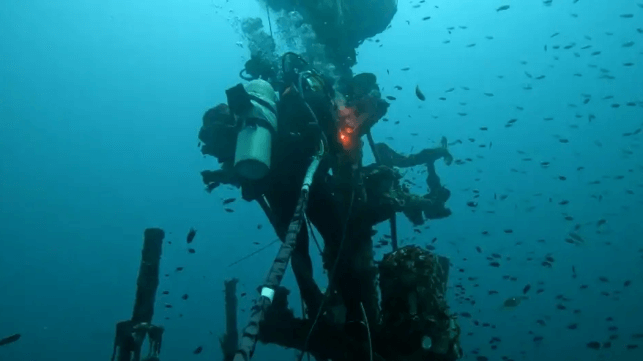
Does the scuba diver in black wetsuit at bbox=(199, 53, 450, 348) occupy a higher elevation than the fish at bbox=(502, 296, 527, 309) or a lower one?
higher

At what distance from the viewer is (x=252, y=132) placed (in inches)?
207

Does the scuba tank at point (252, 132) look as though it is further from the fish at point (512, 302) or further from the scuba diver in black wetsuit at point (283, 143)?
the fish at point (512, 302)

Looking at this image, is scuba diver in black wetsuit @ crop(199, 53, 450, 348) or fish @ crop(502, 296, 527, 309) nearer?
scuba diver in black wetsuit @ crop(199, 53, 450, 348)

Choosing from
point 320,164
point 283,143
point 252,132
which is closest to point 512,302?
point 320,164

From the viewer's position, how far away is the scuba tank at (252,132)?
5.12 meters

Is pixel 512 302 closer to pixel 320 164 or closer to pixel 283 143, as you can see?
pixel 320 164

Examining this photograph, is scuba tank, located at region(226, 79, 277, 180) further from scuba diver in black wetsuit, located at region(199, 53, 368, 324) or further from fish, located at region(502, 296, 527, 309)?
fish, located at region(502, 296, 527, 309)

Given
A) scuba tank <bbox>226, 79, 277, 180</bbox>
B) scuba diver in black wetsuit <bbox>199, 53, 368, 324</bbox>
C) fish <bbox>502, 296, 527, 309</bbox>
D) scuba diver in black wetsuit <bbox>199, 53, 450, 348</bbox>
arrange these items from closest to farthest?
scuba tank <bbox>226, 79, 277, 180</bbox> → scuba diver in black wetsuit <bbox>199, 53, 368, 324</bbox> → scuba diver in black wetsuit <bbox>199, 53, 450, 348</bbox> → fish <bbox>502, 296, 527, 309</bbox>

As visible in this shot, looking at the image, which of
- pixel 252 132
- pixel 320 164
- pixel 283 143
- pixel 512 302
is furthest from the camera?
pixel 512 302

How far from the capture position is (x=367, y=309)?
677cm

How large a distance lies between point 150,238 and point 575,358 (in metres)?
83.2

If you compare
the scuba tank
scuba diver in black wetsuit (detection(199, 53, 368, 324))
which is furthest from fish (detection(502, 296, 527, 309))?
the scuba tank

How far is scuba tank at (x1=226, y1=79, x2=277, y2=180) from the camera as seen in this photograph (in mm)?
5125

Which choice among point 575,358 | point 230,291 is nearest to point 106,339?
point 575,358
